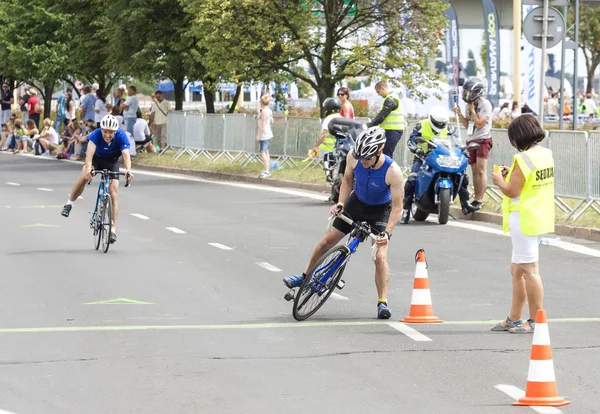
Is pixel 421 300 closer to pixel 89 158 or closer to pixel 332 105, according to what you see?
pixel 89 158

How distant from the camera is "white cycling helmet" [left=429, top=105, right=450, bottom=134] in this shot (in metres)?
19.0

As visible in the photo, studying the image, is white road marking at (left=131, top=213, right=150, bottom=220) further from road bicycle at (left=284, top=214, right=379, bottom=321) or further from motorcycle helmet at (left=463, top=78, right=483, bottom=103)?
road bicycle at (left=284, top=214, right=379, bottom=321)

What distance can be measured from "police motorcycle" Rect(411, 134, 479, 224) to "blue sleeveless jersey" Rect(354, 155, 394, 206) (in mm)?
7693

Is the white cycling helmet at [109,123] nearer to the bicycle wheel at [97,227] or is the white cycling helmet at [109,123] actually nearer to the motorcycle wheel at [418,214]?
the bicycle wheel at [97,227]

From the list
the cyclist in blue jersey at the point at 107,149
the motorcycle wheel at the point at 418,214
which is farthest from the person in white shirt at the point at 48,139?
the cyclist in blue jersey at the point at 107,149

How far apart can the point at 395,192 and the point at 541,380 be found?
11.5ft

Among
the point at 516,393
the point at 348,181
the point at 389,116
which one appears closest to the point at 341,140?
the point at 389,116

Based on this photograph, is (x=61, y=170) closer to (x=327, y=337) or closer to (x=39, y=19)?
(x=39, y=19)

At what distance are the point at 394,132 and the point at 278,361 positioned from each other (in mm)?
12936

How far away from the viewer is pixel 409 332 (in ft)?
32.9

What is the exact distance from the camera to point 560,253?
15.6 metres

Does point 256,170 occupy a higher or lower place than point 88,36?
lower

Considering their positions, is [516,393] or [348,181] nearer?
[516,393]

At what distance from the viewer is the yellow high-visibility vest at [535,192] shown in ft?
31.8
